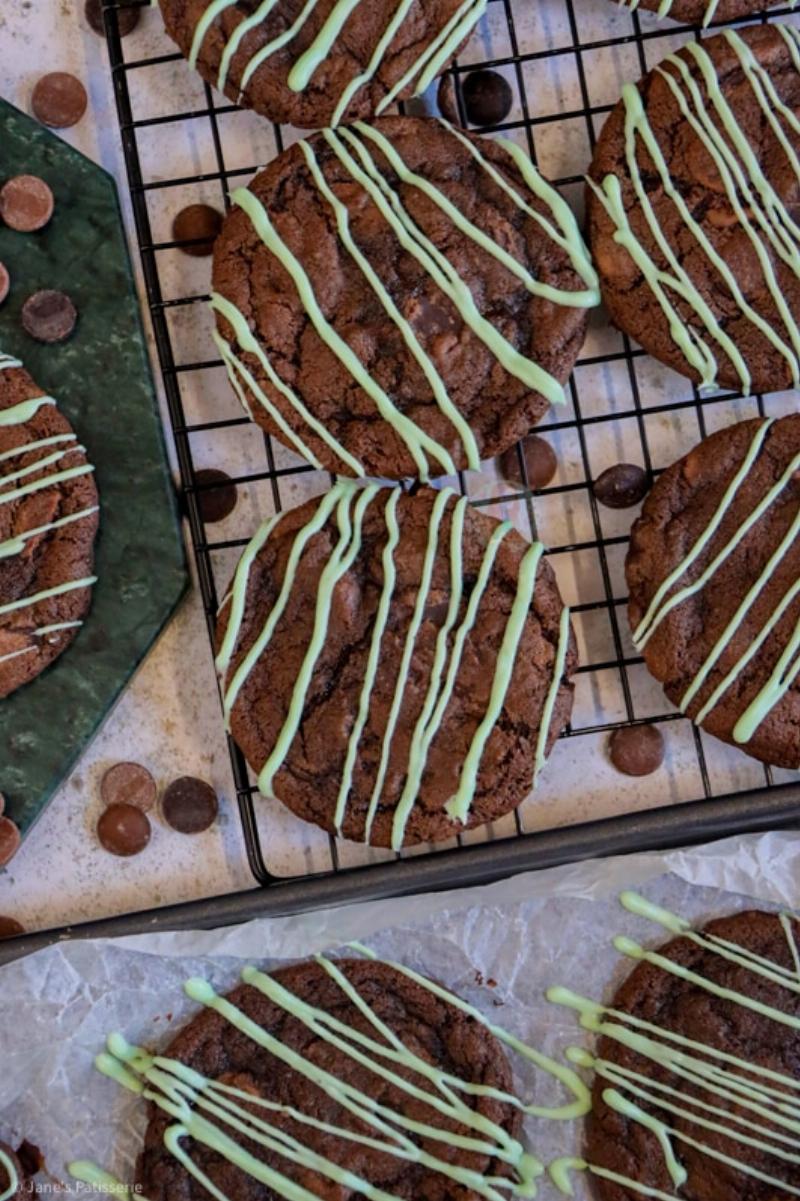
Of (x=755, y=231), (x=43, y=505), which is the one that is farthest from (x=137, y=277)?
(x=755, y=231)

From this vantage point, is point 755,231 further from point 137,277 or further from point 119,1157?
point 119,1157

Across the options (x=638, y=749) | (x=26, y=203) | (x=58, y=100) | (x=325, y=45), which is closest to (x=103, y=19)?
(x=58, y=100)

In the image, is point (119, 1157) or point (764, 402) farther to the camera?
point (764, 402)

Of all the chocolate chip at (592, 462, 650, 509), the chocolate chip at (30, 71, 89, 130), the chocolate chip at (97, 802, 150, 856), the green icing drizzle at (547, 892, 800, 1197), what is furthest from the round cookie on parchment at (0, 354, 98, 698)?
the green icing drizzle at (547, 892, 800, 1197)

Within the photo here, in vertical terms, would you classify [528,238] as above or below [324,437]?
above

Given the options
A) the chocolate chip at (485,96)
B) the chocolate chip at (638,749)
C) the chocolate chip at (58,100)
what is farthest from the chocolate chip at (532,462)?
the chocolate chip at (58,100)
